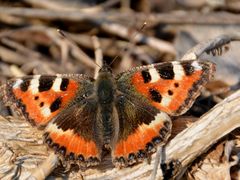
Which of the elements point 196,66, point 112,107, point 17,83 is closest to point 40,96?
point 17,83

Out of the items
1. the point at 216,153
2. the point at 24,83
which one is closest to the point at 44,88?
the point at 24,83

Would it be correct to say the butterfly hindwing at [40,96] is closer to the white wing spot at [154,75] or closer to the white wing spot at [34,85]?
the white wing spot at [34,85]

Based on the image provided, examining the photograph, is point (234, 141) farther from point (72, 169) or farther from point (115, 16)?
point (115, 16)

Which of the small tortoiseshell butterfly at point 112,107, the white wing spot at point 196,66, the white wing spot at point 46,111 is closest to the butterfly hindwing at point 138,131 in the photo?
the small tortoiseshell butterfly at point 112,107

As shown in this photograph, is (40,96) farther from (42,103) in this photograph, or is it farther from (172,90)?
(172,90)

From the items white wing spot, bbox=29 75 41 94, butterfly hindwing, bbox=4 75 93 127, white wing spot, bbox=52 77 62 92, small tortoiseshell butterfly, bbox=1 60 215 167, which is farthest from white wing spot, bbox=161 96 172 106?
white wing spot, bbox=29 75 41 94
